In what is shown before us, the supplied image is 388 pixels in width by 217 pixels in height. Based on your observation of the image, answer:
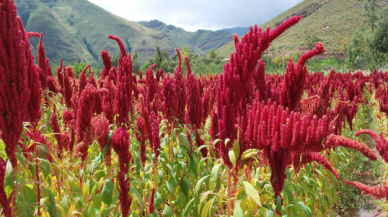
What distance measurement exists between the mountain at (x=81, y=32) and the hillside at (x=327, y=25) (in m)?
92.6

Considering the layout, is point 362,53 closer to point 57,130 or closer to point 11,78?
point 57,130

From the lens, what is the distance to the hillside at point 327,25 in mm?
54312

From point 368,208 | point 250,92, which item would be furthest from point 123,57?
point 368,208

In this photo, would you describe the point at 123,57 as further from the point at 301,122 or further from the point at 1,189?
the point at 301,122

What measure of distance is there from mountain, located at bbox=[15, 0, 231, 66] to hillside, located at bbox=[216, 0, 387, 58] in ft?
304

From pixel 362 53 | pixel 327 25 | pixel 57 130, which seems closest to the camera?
pixel 57 130

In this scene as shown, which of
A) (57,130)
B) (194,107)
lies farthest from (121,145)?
(194,107)

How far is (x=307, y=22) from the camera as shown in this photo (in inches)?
2603

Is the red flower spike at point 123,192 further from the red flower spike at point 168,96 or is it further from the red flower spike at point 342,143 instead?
the red flower spike at point 342,143

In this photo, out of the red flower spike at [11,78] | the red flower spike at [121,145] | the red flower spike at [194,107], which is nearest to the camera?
the red flower spike at [11,78]

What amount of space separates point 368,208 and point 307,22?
75145 mm

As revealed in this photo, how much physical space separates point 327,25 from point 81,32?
16931 cm

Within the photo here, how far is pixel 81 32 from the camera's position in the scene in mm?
169375

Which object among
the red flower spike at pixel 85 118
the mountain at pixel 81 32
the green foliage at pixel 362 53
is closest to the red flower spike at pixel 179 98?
the red flower spike at pixel 85 118
